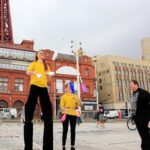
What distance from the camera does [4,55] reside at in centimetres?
5816

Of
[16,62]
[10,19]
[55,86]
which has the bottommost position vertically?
[55,86]

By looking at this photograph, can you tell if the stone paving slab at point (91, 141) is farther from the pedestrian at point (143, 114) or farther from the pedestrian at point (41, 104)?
the pedestrian at point (41, 104)

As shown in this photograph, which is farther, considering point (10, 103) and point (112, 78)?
point (112, 78)

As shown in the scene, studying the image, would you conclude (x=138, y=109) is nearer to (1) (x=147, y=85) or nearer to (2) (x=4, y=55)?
(2) (x=4, y=55)

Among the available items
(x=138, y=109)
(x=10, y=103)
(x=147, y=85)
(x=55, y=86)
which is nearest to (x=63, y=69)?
(x=55, y=86)

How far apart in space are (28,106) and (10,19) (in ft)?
227

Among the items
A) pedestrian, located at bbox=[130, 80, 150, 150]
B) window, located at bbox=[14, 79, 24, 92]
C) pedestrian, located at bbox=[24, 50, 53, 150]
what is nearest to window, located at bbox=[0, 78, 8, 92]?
window, located at bbox=[14, 79, 24, 92]

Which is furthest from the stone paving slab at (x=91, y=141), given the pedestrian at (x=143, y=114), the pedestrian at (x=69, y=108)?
the pedestrian at (x=143, y=114)

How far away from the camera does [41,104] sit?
530 centimetres

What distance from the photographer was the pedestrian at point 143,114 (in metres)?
6.49

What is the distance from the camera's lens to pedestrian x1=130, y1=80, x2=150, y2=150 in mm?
6488

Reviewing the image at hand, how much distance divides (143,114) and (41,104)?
2364 mm

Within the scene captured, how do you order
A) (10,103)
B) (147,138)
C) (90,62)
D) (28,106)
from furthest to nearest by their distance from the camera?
(90,62) → (10,103) → (147,138) → (28,106)

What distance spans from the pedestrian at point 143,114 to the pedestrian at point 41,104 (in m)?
2.11
